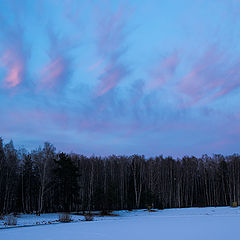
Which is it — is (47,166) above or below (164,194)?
above

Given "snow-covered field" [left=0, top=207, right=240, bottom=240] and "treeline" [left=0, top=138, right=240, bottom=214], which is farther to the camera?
"treeline" [left=0, top=138, right=240, bottom=214]

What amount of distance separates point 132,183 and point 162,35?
34733 mm

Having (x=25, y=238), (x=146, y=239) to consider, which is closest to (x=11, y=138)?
(x=25, y=238)

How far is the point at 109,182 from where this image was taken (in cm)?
4684

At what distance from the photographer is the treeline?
3441cm

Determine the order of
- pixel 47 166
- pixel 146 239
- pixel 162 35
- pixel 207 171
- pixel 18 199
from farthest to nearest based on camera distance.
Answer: pixel 207 171, pixel 18 199, pixel 47 166, pixel 162 35, pixel 146 239

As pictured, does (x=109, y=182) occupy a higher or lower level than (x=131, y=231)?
higher

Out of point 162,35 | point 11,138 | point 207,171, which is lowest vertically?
point 207,171

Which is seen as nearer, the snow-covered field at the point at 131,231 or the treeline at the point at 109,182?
the snow-covered field at the point at 131,231

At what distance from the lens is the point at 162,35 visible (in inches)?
687

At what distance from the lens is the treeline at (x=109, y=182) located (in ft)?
113

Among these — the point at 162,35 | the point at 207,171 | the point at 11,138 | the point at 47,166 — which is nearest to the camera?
the point at 162,35

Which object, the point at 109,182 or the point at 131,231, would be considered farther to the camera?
the point at 109,182

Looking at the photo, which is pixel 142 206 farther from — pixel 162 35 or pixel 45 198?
pixel 162 35
